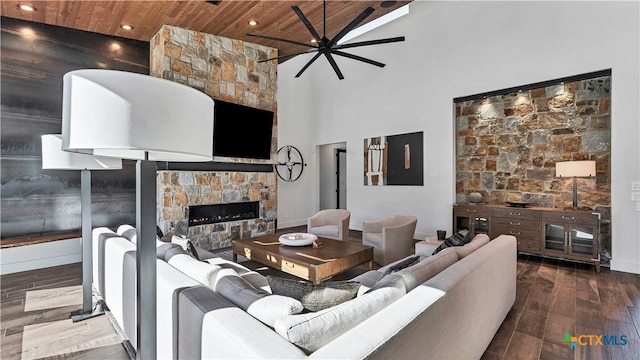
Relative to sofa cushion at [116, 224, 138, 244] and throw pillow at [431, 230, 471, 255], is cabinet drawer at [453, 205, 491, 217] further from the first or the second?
sofa cushion at [116, 224, 138, 244]

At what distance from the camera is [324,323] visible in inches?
41.2

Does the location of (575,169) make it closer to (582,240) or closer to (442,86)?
(582,240)

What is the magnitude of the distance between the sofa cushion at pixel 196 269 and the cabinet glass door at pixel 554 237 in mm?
4439

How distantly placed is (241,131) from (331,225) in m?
2.25

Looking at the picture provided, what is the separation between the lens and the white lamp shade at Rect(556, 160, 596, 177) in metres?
3.77

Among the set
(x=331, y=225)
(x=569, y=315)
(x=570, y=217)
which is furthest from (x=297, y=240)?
(x=570, y=217)

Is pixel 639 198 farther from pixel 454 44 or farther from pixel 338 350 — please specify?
pixel 338 350

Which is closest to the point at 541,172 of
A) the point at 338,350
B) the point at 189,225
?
the point at 338,350

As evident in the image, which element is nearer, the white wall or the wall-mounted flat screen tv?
the white wall

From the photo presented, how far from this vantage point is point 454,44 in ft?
16.5

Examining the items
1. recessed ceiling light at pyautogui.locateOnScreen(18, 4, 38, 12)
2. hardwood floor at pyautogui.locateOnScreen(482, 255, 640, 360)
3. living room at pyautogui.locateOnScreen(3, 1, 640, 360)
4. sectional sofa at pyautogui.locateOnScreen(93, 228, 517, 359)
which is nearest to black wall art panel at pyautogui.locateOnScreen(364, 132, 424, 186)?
living room at pyautogui.locateOnScreen(3, 1, 640, 360)

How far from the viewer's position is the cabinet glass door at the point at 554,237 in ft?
13.0

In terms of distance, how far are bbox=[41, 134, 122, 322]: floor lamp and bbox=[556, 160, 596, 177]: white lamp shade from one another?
5018 mm

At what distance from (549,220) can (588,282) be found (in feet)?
3.13
